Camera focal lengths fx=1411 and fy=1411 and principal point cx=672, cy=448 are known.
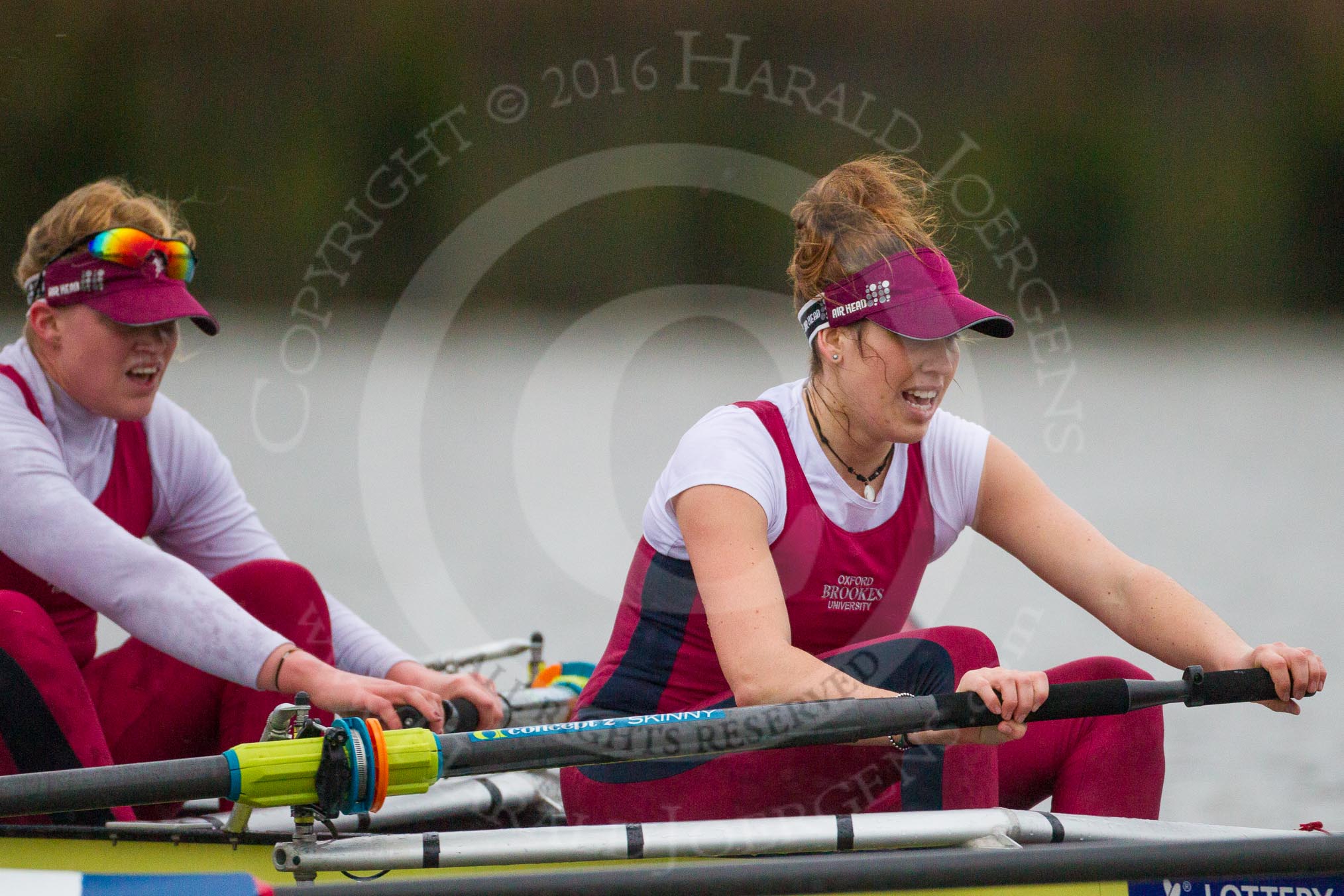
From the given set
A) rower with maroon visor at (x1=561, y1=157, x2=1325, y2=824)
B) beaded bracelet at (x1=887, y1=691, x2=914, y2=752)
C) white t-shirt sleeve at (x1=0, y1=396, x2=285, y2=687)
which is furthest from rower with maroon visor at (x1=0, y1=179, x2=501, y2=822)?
beaded bracelet at (x1=887, y1=691, x2=914, y2=752)

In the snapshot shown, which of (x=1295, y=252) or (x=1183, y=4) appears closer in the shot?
(x=1295, y=252)

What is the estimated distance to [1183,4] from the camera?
2650 centimetres

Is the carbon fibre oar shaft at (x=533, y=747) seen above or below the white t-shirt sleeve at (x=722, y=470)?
below

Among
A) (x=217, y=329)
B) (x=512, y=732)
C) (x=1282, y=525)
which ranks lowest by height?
(x=512, y=732)

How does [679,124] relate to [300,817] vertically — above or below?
above

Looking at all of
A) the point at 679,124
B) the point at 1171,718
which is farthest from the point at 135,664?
the point at 679,124

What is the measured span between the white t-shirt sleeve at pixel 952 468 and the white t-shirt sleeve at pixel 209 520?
139cm

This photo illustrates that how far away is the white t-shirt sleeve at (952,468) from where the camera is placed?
2.71 metres

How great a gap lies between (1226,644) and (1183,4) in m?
26.9

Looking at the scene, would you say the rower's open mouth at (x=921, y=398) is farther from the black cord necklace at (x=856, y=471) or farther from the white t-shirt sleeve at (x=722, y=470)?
the white t-shirt sleeve at (x=722, y=470)

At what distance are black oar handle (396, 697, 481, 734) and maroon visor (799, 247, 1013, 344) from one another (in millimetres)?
1075

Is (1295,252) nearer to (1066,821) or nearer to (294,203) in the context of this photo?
(294,203)

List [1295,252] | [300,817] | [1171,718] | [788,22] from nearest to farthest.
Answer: [300,817] → [1171,718] → [788,22] → [1295,252]

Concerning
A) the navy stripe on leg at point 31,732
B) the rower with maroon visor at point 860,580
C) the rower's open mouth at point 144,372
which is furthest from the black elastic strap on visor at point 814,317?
the navy stripe on leg at point 31,732
